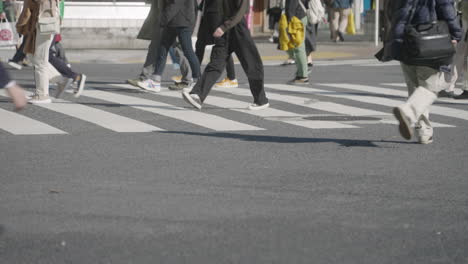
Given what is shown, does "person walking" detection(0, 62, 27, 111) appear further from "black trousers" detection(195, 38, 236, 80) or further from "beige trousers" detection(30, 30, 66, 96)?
"black trousers" detection(195, 38, 236, 80)

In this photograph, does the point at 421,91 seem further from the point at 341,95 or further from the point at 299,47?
the point at 299,47

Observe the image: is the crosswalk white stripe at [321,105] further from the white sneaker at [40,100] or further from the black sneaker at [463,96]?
the white sneaker at [40,100]

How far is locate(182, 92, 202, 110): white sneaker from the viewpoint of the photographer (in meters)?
12.1

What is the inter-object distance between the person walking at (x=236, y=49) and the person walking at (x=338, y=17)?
55.6 ft

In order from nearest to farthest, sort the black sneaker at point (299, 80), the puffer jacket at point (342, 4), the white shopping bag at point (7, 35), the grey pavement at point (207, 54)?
the black sneaker at point (299, 80)
the white shopping bag at point (7, 35)
the grey pavement at point (207, 54)
the puffer jacket at point (342, 4)

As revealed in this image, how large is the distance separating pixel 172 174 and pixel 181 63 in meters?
7.53

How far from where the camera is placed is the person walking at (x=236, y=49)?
12320 mm

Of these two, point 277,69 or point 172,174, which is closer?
point 172,174

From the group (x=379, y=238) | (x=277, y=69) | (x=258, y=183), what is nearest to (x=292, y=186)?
(x=258, y=183)

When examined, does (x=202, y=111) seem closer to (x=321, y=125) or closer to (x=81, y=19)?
(x=321, y=125)

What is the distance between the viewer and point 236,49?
496 inches

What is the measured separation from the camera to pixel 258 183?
25.6 ft

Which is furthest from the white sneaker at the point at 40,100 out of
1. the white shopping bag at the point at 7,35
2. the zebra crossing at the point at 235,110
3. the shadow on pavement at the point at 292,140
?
the white shopping bag at the point at 7,35

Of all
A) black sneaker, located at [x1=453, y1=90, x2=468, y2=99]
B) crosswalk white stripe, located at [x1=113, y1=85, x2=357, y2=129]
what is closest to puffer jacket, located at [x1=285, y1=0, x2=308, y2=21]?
crosswalk white stripe, located at [x1=113, y1=85, x2=357, y2=129]
